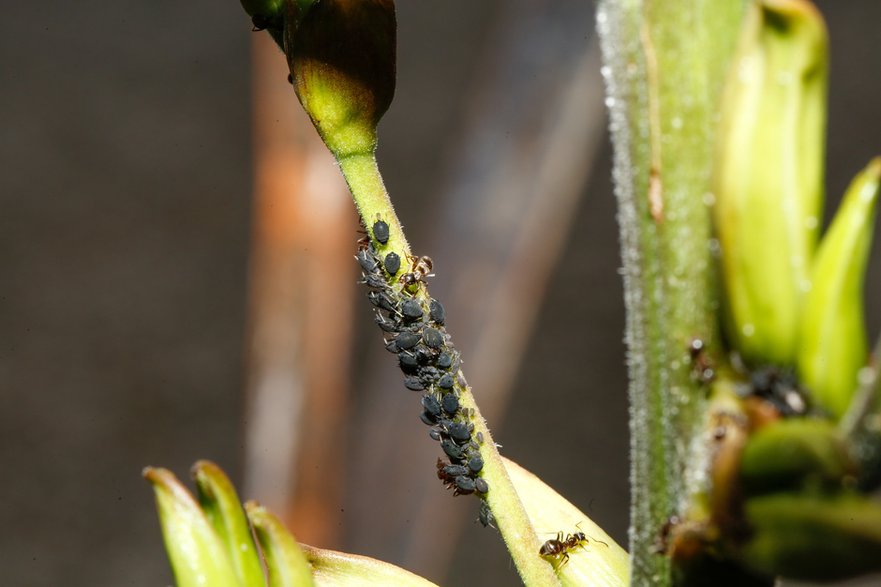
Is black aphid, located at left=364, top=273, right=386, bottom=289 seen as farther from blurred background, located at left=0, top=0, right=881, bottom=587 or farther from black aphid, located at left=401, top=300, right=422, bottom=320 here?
blurred background, located at left=0, top=0, right=881, bottom=587

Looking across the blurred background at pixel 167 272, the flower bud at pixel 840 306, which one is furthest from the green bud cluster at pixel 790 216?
the blurred background at pixel 167 272

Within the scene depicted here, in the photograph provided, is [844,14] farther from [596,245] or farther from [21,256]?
[21,256]

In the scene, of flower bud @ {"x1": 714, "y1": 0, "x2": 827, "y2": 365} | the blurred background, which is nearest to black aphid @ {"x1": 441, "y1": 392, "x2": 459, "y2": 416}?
flower bud @ {"x1": 714, "y1": 0, "x2": 827, "y2": 365}

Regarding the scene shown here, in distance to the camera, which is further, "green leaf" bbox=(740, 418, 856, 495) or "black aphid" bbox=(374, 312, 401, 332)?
"black aphid" bbox=(374, 312, 401, 332)

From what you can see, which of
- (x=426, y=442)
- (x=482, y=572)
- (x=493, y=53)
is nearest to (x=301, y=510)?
(x=426, y=442)

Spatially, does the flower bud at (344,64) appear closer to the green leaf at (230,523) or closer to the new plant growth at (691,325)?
the new plant growth at (691,325)

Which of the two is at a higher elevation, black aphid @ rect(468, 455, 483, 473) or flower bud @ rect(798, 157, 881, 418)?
flower bud @ rect(798, 157, 881, 418)
